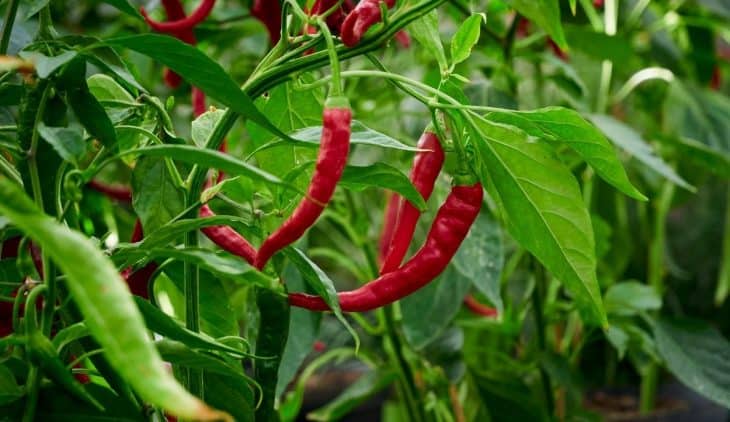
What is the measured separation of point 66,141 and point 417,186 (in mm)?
194

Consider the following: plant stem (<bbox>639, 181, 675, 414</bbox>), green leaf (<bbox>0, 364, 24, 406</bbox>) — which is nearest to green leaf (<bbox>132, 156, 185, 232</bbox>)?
green leaf (<bbox>0, 364, 24, 406</bbox>)

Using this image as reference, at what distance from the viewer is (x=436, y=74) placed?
2.37ft

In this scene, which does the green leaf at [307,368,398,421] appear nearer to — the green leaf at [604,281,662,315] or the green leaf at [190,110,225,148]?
the green leaf at [604,281,662,315]

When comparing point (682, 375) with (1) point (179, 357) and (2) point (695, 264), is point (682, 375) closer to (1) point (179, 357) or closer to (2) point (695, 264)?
(1) point (179, 357)

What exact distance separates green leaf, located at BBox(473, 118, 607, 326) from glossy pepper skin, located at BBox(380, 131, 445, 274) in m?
0.03

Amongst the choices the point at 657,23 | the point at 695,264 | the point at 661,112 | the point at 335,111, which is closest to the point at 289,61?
the point at 335,111

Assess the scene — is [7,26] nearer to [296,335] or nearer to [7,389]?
[7,389]

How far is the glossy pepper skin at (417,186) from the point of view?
53 centimetres

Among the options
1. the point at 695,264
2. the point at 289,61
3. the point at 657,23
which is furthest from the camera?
the point at 695,264

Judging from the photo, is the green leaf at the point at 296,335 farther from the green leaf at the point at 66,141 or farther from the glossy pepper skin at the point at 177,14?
the green leaf at the point at 66,141

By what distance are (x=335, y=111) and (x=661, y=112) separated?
1051 mm

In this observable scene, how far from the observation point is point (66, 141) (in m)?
0.41

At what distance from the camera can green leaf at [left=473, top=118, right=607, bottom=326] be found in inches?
19.5

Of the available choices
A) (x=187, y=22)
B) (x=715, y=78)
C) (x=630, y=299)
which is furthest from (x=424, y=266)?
(x=715, y=78)
